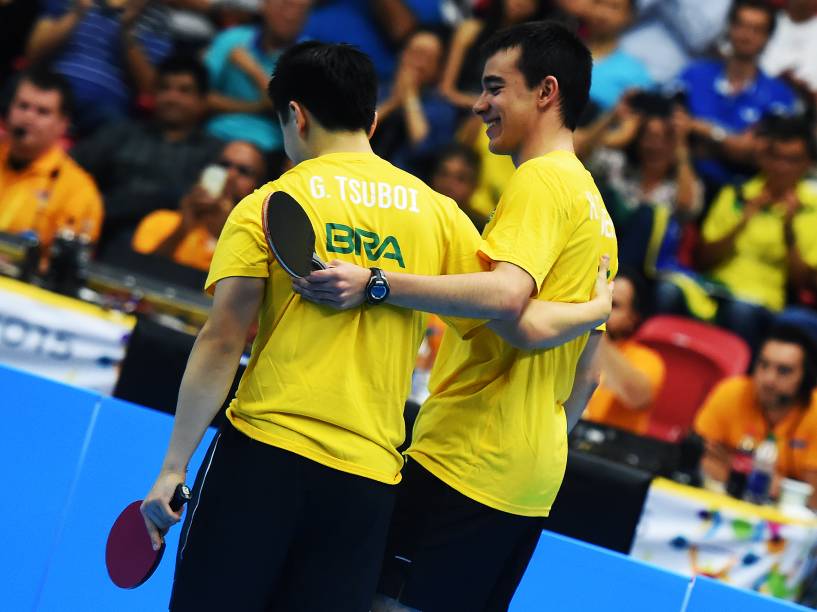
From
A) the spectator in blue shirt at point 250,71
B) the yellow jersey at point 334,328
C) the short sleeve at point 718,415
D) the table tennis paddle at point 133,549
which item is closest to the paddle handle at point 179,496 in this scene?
the table tennis paddle at point 133,549

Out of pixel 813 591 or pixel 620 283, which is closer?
pixel 813 591

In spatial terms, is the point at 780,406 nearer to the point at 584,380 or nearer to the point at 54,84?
the point at 584,380

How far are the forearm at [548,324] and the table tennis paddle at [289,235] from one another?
1.44 ft

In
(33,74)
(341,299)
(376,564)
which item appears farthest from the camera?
(33,74)

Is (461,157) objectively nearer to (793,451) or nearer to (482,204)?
(482,204)

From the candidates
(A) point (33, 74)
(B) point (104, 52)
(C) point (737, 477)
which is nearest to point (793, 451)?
(C) point (737, 477)

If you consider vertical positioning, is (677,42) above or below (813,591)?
above

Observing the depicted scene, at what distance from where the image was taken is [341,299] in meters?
2.40

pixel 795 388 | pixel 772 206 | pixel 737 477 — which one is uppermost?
pixel 772 206

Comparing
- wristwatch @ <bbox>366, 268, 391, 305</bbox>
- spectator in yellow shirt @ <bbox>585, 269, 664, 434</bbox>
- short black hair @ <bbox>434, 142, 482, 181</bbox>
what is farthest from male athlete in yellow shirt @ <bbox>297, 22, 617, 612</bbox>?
short black hair @ <bbox>434, 142, 482, 181</bbox>

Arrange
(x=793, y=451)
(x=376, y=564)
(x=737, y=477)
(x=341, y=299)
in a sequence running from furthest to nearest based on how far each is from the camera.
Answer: (x=793, y=451)
(x=737, y=477)
(x=376, y=564)
(x=341, y=299)

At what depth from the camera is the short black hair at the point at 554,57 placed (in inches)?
108

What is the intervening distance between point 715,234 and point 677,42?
5.34 feet

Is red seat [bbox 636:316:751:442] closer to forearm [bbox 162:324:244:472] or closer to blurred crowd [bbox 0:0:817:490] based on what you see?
blurred crowd [bbox 0:0:817:490]
